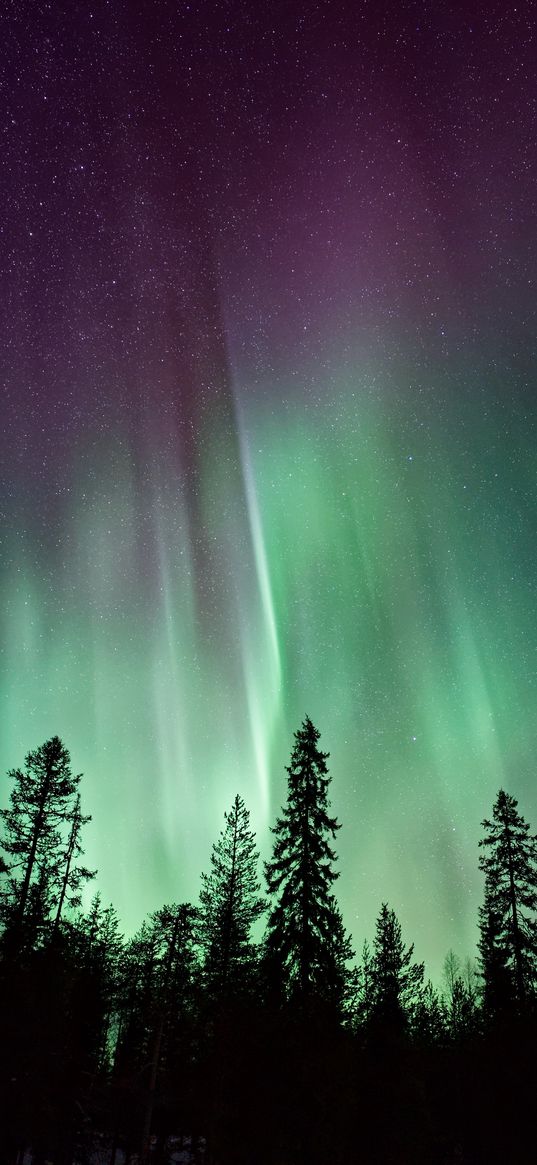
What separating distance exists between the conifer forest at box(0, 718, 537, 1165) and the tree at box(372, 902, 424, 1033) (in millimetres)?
80

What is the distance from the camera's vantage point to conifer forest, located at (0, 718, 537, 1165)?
2050 cm

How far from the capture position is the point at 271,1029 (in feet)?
71.1

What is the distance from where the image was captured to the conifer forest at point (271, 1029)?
20500 millimetres

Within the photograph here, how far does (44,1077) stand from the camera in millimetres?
23312

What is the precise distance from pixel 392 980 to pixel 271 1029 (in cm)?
838

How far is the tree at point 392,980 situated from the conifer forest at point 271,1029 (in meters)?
0.08

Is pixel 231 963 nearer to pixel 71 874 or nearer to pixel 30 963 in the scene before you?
pixel 71 874

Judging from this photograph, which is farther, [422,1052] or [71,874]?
[71,874]

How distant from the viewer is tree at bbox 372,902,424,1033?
25.3 metres

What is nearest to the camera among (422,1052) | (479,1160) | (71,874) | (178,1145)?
(422,1052)

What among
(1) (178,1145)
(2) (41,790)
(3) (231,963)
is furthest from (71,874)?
(1) (178,1145)

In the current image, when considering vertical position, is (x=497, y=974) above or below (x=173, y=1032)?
above

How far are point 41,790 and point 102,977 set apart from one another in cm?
1074

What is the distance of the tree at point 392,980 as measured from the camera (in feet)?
83.0
